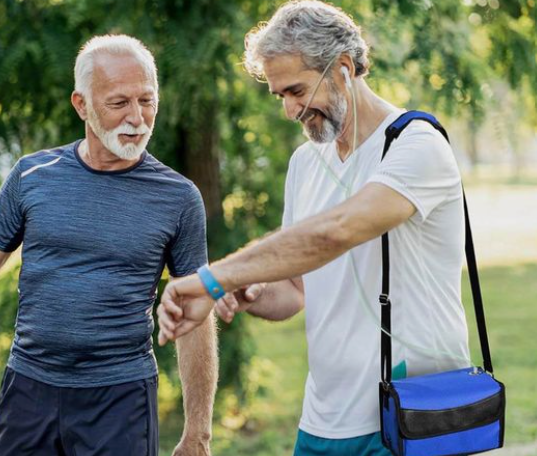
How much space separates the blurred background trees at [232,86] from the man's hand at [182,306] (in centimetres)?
295

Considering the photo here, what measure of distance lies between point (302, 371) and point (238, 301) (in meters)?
7.09

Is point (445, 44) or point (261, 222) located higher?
point (445, 44)

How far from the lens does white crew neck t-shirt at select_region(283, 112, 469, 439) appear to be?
251cm

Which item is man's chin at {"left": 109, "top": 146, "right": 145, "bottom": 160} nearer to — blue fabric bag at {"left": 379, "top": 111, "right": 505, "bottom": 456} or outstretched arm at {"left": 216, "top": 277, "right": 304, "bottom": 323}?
outstretched arm at {"left": 216, "top": 277, "right": 304, "bottom": 323}

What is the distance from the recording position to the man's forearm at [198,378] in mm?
3236

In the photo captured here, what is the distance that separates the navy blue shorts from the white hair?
2.93 ft

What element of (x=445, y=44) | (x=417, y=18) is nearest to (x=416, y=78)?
(x=445, y=44)

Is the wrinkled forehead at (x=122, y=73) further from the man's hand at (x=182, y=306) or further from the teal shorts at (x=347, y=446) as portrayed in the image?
the teal shorts at (x=347, y=446)

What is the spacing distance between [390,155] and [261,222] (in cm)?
420

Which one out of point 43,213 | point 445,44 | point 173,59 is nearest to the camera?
point 43,213

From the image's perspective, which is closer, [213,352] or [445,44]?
[213,352]

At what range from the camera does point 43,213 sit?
3.10 m

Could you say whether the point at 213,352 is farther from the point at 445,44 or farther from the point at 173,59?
the point at 445,44

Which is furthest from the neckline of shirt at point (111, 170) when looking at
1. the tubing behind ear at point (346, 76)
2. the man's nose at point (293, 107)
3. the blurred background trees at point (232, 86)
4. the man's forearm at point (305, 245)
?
the blurred background trees at point (232, 86)
